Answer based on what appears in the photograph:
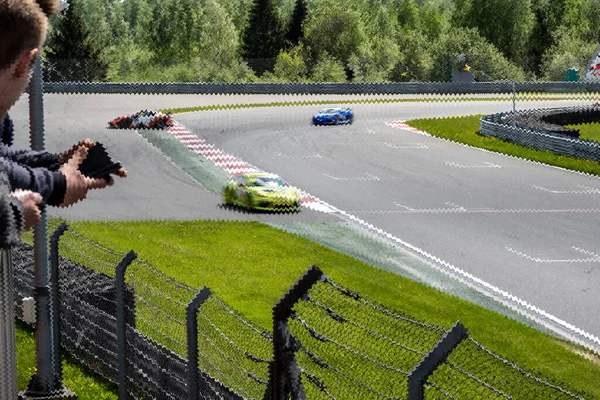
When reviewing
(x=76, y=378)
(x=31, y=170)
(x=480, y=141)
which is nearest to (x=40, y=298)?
(x=76, y=378)

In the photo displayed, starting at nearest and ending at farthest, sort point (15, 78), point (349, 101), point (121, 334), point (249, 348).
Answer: point (15, 78), point (121, 334), point (249, 348), point (349, 101)

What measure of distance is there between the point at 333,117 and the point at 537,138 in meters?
13.9

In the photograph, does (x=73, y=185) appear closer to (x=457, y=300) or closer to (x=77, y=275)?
(x=77, y=275)

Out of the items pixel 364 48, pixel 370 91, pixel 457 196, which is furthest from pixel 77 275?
pixel 364 48

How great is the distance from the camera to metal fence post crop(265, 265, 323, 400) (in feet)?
22.0

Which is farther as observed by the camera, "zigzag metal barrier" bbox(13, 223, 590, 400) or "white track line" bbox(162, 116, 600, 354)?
"white track line" bbox(162, 116, 600, 354)

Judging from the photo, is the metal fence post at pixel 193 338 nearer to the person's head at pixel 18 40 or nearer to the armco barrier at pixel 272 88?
the person's head at pixel 18 40

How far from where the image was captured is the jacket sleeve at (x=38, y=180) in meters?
3.65

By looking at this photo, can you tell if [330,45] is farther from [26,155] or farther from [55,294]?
[26,155]

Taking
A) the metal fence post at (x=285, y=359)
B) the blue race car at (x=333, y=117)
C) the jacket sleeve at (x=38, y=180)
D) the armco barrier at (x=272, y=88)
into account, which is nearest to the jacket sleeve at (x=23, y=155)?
the jacket sleeve at (x=38, y=180)

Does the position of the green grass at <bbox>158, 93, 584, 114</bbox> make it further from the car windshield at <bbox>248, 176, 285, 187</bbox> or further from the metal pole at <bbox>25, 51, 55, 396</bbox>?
the metal pole at <bbox>25, 51, 55, 396</bbox>

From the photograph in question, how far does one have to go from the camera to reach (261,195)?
28.2 metres

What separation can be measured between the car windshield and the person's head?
2576 cm

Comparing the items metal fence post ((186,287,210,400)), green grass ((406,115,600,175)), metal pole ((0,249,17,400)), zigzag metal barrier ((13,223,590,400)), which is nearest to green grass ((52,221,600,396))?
zigzag metal barrier ((13,223,590,400))
